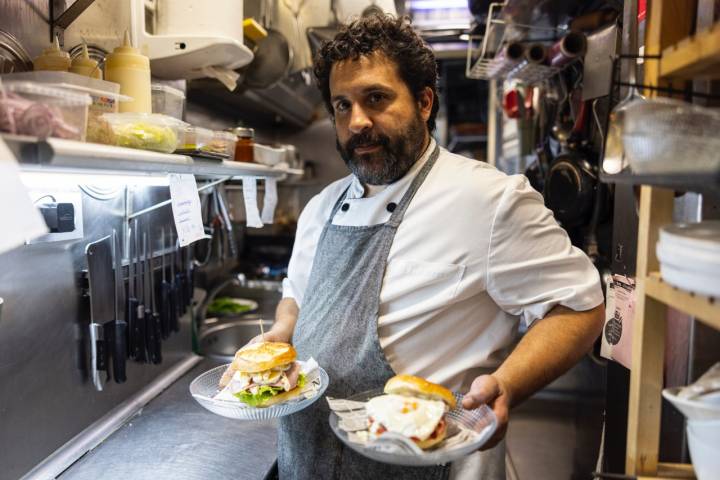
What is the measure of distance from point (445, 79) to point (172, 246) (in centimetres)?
385

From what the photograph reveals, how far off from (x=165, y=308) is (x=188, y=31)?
1139 millimetres

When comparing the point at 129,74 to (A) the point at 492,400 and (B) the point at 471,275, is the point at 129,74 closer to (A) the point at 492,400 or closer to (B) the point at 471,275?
(B) the point at 471,275

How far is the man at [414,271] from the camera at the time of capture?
1.36m

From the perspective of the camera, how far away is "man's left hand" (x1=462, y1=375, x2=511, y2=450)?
107cm

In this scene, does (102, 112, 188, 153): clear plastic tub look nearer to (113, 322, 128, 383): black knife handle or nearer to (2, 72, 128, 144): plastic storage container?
(2, 72, 128, 144): plastic storage container

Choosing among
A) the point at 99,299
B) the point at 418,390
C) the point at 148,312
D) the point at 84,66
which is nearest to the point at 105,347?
the point at 99,299

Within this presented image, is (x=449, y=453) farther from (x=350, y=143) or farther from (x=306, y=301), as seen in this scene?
(x=350, y=143)

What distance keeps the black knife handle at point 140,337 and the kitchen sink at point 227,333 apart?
0.79 metres

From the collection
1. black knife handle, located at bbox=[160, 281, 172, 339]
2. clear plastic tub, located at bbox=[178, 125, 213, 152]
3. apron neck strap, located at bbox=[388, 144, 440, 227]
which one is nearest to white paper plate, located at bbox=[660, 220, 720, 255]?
apron neck strap, located at bbox=[388, 144, 440, 227]

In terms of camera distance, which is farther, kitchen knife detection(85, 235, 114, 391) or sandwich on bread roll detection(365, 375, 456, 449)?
kitchen knife detection(85, 235, 114, 391)

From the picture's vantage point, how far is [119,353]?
1.83m

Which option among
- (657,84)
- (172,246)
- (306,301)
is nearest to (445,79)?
(172,246)

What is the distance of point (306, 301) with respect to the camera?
164 centimetres

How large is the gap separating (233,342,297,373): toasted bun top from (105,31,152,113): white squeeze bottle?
0.69 meters
